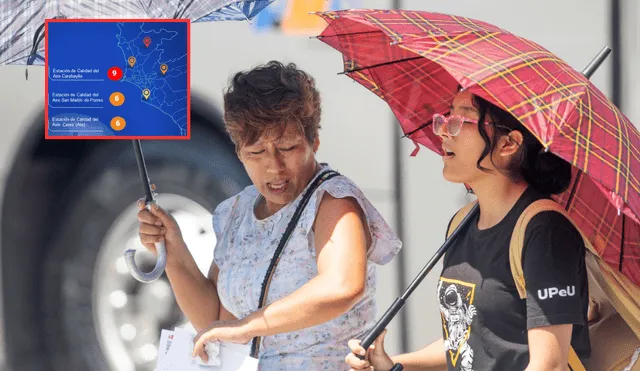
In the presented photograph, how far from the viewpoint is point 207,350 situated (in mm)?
2836

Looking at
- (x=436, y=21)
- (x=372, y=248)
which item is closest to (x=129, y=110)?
(x=372, y=248)

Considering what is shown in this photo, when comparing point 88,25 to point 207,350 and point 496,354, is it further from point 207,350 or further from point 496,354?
point 496,354

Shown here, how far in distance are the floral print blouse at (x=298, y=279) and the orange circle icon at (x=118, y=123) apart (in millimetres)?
468

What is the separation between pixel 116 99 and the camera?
3055 mm

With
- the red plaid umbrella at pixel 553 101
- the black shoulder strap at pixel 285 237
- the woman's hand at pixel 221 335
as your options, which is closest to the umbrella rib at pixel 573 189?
the red plaid umbrella at pixel 553 101

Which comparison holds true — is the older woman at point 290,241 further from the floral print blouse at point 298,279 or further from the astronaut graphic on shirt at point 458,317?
the astronaut graphic on shirt at point 458,317

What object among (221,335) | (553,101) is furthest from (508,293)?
(221,335)

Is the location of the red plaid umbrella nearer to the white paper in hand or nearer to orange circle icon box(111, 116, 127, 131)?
orange circle icon box(111, 116, 127, 131)

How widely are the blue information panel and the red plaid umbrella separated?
494 mm

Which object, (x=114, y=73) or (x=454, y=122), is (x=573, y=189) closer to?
(x=454, y=122)

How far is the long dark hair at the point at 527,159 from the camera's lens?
2.45m

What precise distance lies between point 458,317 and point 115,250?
10.3 ft

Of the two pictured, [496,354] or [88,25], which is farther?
[88,25]

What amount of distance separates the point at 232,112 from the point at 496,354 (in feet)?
3.22
